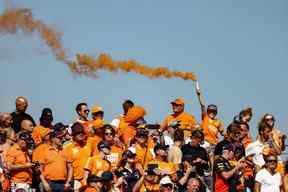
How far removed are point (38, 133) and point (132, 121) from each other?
2.30m

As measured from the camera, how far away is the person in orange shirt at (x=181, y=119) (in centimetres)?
1839

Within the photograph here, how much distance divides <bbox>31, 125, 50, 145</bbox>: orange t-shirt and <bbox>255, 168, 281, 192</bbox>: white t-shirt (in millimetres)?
4443

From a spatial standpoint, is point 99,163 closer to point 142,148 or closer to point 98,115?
point 142,148

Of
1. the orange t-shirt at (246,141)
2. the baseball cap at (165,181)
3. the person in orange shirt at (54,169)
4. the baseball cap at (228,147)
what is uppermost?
the orange t-shirt at (246,141)

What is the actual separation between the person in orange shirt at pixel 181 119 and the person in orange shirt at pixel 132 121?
651mm

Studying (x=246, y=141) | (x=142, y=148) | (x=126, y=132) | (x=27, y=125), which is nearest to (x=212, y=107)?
(x=246, y=141)

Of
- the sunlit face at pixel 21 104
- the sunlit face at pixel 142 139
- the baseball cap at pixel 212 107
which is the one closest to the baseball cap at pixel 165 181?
the sunlit face at pixel 142 139

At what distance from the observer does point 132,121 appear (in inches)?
712

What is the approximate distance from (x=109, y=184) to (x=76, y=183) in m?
1.30

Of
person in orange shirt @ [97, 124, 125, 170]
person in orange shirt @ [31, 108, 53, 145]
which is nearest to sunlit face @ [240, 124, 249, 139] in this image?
person in orange shirt @ [97, 124, 125, 170]

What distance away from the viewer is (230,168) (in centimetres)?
1603

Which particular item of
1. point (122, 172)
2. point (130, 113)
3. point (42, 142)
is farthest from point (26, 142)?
point (130, 113)

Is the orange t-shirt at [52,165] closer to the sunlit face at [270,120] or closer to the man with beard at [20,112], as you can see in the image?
the man with beard at [20,112]

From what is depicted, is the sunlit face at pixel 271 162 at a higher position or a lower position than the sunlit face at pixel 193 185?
higher
